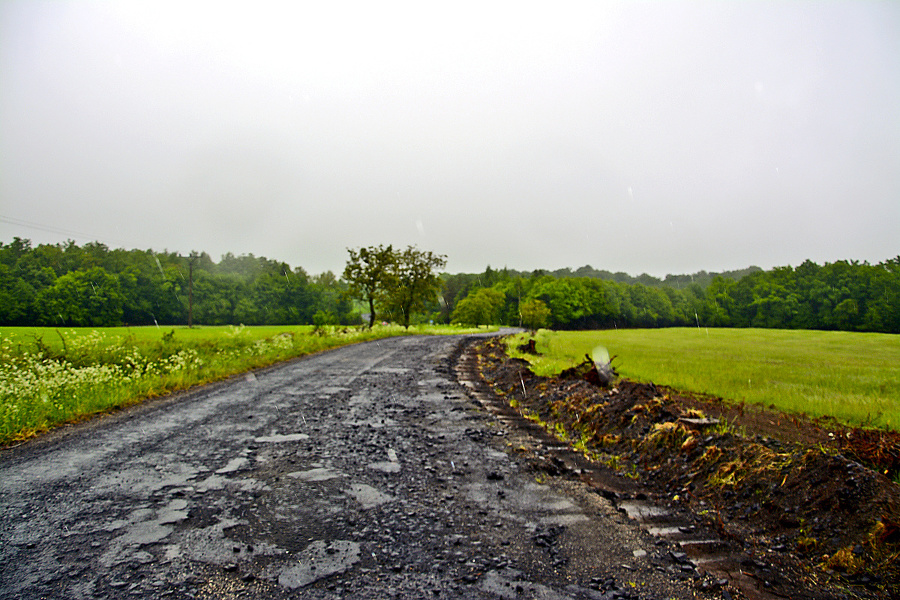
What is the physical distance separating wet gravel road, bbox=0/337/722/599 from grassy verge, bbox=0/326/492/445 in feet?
3.49

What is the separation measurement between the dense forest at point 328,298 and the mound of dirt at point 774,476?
43.3 ft

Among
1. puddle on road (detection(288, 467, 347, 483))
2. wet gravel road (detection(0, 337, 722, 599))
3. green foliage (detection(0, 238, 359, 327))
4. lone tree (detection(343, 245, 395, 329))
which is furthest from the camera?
lone tree (detection(343, 245, 395, 329))

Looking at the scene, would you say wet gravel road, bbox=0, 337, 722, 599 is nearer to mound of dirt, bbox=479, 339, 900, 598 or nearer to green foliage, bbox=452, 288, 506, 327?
mound of dirt, bbox=479, 339, 900, 598

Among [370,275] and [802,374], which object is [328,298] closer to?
[370,275]

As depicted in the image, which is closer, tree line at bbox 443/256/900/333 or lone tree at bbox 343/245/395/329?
tree line at bbox 443/256/900/333

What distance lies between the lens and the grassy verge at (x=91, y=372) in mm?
6619

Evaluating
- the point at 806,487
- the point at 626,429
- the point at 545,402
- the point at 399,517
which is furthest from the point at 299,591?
the point at 545,402

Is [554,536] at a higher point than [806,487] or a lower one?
lower

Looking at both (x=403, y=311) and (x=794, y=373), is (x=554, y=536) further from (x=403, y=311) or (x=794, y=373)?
(x=403, y=311)

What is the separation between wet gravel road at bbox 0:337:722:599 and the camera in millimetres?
2475

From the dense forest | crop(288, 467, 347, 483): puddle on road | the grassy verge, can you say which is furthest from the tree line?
the grassy verge

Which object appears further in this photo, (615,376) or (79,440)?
(615,376)

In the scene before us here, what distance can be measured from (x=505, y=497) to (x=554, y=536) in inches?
30.8

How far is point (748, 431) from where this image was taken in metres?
5.09
